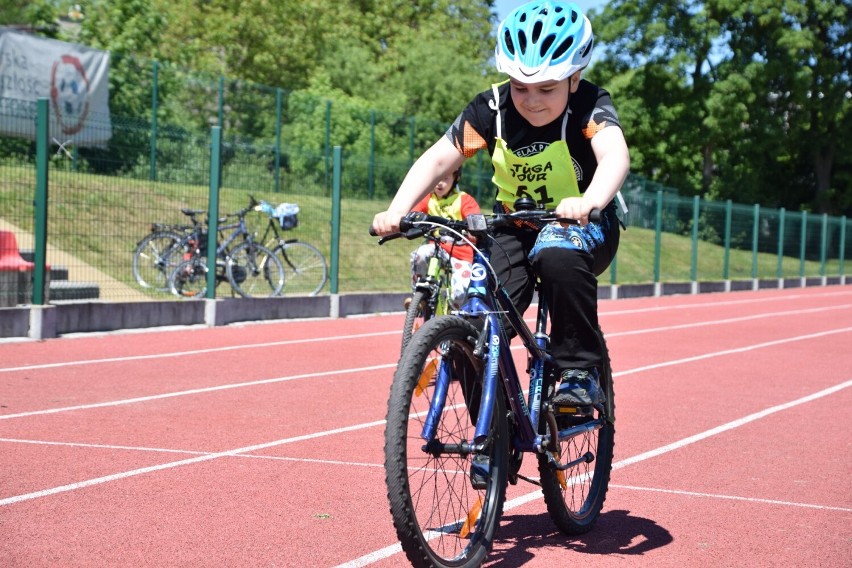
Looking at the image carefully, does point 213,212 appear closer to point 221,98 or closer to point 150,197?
point 150,197

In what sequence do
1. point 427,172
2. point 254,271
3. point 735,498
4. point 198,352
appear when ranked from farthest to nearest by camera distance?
point 254,271 < point 198,352 < point 735,498 < point 427,172

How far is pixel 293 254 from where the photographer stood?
1741cm

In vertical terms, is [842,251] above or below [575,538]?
above

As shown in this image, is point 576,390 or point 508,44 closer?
point 508,44

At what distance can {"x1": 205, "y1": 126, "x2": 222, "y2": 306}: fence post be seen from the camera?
50.2 ft

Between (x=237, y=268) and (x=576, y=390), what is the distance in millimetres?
12204

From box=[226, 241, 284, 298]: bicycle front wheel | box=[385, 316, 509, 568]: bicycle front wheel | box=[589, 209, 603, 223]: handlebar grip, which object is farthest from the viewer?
box=[226, 241, 284, 298]: bicycle front wheel

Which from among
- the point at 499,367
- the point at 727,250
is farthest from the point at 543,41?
the point at 727,250

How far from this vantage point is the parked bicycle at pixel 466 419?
3.74 m

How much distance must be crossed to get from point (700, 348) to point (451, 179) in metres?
5.82

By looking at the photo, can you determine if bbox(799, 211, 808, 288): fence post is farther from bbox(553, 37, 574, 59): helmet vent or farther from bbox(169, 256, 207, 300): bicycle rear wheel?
bbox(553, 37, 574, 59): helmet vent

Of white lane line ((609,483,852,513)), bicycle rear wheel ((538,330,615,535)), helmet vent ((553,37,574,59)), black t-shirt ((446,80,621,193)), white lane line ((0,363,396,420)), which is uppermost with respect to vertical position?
helmet vent ((553,37,574,59))

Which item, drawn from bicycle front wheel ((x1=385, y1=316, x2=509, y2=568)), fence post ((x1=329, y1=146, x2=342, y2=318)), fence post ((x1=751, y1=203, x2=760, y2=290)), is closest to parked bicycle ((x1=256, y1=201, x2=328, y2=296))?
fence post ((x1=329, y1=146, x2=342, y2=318))

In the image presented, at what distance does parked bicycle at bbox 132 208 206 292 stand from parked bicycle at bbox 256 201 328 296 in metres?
0.97
